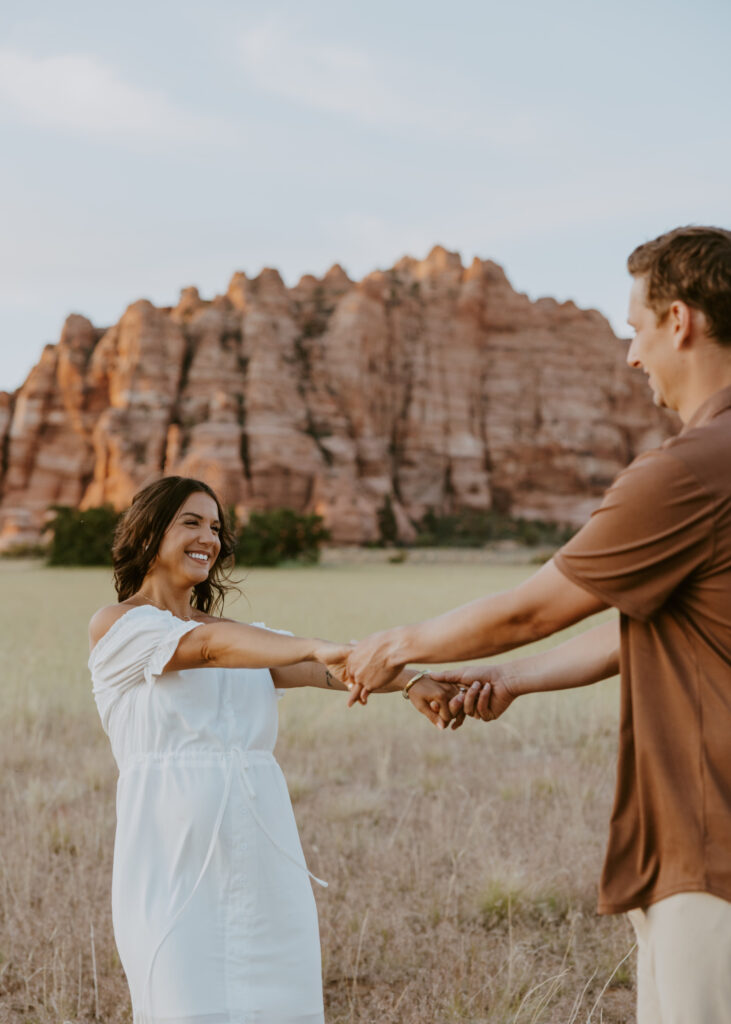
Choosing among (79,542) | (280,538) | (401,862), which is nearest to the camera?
(401,862)

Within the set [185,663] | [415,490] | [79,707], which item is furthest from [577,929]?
[415,490]

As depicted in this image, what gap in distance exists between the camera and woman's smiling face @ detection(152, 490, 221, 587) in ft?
11.8

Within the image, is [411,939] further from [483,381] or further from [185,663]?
[483,381]

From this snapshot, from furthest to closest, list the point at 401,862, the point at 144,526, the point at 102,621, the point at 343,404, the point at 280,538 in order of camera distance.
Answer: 1. the point at 343,404
2. the point at 280,538
3. the point at 401,862
4. the point at 144,526
5. the point at 102,621

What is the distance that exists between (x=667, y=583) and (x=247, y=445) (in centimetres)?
10356

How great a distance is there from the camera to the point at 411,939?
5008 mm

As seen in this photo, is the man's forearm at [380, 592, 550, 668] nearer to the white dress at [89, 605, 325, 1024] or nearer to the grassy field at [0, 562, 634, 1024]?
the white dress at [89, 605, 325, 1024]

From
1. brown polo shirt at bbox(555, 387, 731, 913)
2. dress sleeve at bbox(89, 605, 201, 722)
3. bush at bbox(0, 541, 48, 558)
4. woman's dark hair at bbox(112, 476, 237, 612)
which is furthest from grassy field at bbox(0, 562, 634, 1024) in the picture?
bush at bbox(0, 541, 48, 558)

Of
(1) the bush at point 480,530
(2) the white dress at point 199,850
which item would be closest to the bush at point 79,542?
(1) the bush at point 480,530

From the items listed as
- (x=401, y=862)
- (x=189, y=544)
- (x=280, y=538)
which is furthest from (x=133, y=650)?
(x=280, y=538)

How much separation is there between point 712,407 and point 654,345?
0.76 feet

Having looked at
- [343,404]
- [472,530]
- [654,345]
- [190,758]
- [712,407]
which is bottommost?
[190,758]

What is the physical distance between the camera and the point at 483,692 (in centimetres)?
387

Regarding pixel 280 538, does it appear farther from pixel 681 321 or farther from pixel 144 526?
pixel 681 321
